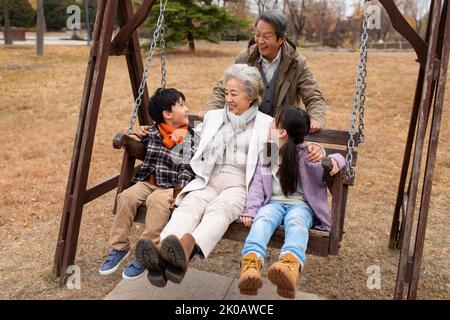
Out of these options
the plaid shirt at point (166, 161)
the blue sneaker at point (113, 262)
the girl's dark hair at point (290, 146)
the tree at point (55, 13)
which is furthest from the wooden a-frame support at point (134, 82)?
the tree at point (55, 13)

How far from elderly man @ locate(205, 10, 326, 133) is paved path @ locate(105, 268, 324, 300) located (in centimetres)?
133

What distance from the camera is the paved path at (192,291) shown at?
3174 millimetres

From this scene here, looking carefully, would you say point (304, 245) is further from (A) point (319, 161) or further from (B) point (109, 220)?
(B) point (109, 220)

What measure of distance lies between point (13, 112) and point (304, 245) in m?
8.23

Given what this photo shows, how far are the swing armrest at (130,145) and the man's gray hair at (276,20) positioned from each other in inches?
51.6

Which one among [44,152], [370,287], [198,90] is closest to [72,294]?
[370,287]

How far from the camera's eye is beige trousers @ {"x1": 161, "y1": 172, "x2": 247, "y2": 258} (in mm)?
2680

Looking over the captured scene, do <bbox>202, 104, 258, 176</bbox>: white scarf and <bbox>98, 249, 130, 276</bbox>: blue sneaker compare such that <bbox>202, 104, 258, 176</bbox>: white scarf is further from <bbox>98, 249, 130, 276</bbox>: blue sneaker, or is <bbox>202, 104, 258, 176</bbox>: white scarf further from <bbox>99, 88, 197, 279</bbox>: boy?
<bbox>98, 249, 130, 276</bbox>: blue sneaker

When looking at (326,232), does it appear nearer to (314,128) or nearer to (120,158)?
(314,128)

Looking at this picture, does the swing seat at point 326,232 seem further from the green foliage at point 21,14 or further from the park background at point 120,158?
the green foliage at point 21,14

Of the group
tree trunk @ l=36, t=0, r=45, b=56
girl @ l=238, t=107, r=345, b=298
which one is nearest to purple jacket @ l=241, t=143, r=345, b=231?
girl @ l=238, t=107, r=345, b=298

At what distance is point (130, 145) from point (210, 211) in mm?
856

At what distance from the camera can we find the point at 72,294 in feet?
10.8

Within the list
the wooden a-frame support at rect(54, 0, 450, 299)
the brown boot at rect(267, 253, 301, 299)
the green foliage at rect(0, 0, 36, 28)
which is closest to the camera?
the brown boot at rect(267, 253, 301, 299)
